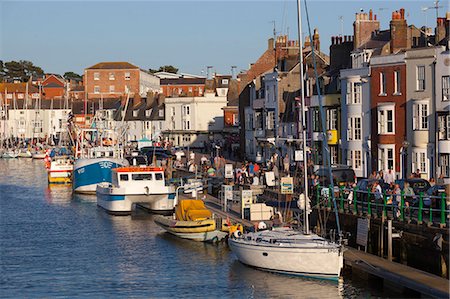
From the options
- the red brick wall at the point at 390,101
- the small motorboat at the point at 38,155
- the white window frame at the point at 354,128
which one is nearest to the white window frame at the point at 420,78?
the red brick wall at the point at 390,101

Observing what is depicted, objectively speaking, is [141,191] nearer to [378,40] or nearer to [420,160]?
[420,160]

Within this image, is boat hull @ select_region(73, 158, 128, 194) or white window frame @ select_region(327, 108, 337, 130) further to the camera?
boat hull @ select_region(73, 158, 128, 194)

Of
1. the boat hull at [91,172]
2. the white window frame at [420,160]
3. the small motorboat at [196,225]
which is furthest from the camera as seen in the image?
the boat hull at [91,172]

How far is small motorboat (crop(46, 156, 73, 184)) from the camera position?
88.9 meters

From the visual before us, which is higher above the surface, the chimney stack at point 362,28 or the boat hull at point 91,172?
the chimney stack at point 362,28

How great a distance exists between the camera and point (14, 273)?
39969mm

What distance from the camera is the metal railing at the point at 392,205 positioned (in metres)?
34.4

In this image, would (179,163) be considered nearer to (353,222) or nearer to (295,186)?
(295,186)

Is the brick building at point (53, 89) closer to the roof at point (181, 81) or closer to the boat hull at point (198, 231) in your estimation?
the roof at point (181, 81)

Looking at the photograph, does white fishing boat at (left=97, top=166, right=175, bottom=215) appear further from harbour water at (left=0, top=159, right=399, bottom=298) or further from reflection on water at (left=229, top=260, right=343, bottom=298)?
reflection on water at (left=229, top=260, right=343, bottom=298)

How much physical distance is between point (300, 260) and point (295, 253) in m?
0.32

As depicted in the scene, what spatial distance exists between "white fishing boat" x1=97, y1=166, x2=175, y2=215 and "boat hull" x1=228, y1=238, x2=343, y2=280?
2231 centimetres

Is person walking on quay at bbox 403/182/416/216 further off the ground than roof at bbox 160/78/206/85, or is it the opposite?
roof at bbox 160/78/206/85

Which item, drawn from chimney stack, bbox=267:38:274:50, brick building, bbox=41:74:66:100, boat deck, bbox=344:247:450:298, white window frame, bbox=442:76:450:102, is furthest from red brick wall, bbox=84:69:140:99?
boat deck, bbox=344:247:450:298
